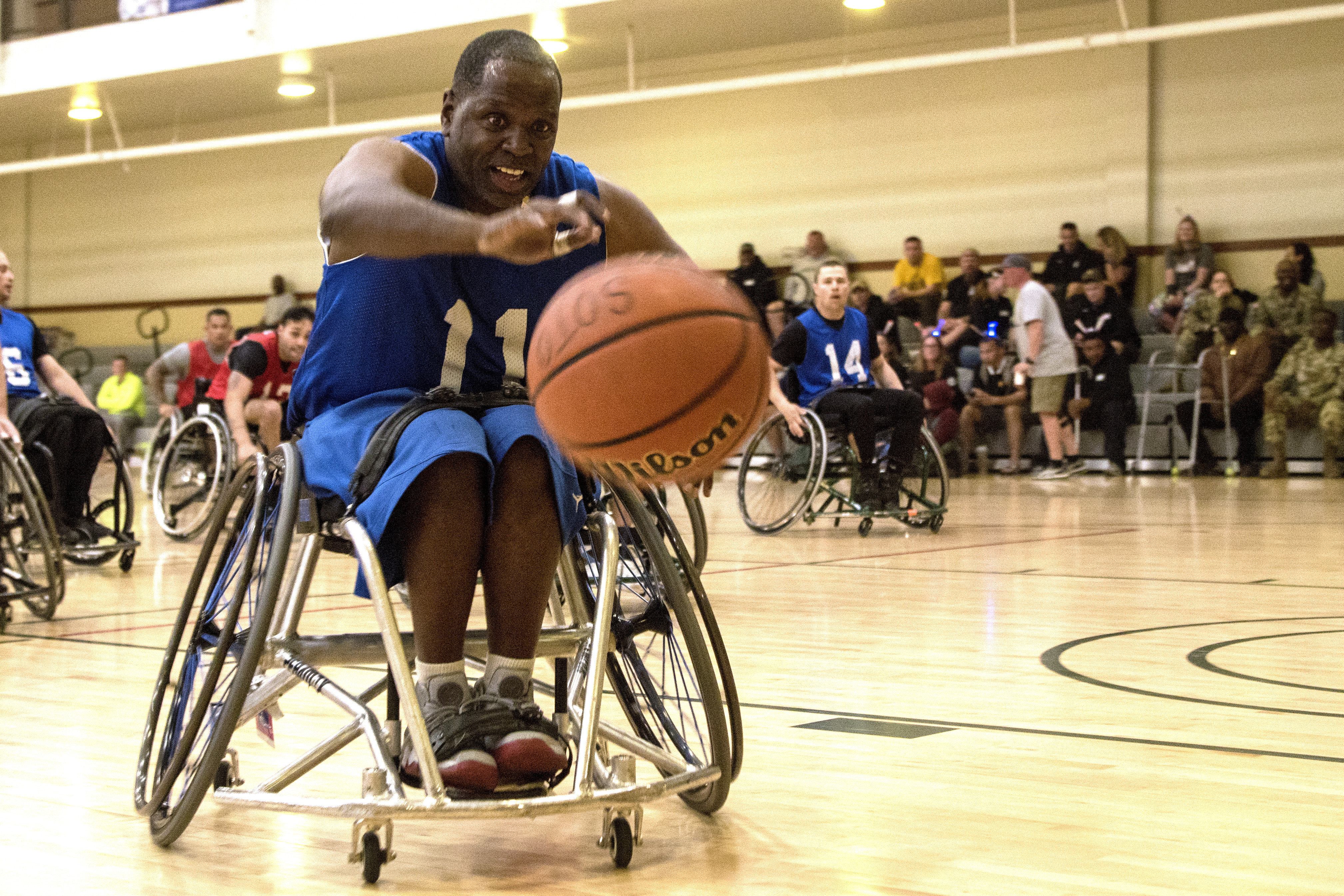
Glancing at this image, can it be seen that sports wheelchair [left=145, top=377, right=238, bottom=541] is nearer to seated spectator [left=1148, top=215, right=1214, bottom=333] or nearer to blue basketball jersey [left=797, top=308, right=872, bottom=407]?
blue basketball jersey [left=797, top=308, right=872, bottom=407]

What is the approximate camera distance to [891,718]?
279 centimetres

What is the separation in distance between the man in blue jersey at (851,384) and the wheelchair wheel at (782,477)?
126 mm

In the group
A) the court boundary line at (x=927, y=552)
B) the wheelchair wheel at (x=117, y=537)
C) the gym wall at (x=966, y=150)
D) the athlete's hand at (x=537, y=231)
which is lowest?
the court boundary line at (x=927, y=552)

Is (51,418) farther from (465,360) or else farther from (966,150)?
(966,150)

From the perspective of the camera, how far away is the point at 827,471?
693 cm

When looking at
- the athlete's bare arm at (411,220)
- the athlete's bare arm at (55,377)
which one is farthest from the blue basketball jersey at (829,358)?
the athlete's bare arm at (411,220)

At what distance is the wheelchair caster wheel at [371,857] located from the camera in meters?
1.82

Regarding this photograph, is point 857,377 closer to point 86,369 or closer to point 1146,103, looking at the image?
point 1146,103

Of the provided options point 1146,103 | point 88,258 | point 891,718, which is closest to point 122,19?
point 88,258

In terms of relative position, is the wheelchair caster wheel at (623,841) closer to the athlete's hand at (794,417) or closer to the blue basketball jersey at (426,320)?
the blue basketball jersey at (426,320)

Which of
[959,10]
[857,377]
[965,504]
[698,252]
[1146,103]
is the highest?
[959,10]

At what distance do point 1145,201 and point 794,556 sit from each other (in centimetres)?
680

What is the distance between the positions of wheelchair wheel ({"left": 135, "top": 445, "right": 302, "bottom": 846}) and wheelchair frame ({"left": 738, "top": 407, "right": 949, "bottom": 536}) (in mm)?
4350

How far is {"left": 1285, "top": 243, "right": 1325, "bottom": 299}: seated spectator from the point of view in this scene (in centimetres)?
1029
